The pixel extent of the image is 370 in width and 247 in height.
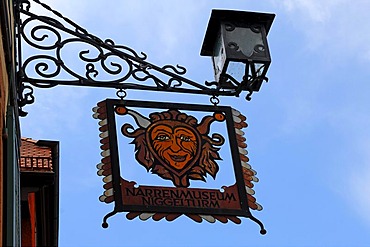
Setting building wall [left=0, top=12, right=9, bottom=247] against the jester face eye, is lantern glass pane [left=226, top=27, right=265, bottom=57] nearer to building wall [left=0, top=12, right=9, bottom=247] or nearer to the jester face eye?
the jester face eye

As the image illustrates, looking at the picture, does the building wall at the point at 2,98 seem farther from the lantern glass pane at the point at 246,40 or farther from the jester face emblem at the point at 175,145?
the lantern glass pane at the point at 246,40

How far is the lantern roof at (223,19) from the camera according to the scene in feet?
25.4

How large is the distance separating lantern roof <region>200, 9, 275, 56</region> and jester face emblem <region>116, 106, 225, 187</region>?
26.7 inches

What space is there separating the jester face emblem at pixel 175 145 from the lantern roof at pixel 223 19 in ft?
2.22

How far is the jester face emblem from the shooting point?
7023 millimetres

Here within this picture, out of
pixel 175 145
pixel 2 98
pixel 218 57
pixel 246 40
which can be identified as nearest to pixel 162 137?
pixel 175 145

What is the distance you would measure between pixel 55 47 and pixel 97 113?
1.78ft

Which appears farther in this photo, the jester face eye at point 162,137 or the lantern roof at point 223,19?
the lantern roof at point 223,19

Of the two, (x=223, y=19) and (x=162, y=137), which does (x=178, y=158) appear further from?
(x=223, y=19)

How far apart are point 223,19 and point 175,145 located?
1068mm

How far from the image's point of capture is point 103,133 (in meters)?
7.18

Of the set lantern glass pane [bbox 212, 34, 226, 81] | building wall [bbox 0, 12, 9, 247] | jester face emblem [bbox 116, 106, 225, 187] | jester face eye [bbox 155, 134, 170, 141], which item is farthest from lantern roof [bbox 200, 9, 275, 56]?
building wall [bbox 0, 12, 9, 247]

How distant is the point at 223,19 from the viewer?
7750 mm

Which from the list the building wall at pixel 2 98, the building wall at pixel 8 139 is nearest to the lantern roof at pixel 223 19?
the building wall at pixel 8 139
